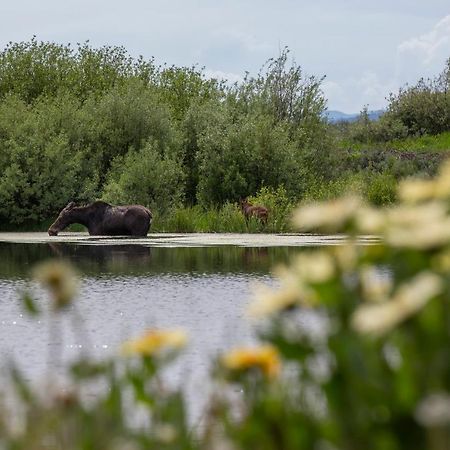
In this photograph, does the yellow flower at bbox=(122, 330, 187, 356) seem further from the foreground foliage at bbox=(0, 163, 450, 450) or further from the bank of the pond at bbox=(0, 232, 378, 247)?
the bank of the pond at bbox=(0, 232, 378, 247)

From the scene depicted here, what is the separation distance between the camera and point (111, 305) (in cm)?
1441

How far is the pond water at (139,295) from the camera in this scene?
389 inches

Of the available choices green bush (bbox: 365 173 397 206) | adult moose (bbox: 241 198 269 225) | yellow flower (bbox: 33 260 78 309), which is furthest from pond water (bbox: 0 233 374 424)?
green bush (bbox: 365 173 397 206)

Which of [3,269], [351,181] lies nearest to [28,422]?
[3,269]

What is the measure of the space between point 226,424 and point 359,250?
893 millimetres

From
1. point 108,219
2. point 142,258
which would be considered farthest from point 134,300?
point 108,219

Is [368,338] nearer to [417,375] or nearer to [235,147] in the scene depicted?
[417,375]

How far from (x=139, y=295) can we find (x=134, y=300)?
0.70m

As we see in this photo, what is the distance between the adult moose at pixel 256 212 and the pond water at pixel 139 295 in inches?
85.2

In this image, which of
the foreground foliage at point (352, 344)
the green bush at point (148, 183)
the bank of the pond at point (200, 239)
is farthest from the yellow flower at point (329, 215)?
the green bush at point (148, 183)

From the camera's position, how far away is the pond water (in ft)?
32.5

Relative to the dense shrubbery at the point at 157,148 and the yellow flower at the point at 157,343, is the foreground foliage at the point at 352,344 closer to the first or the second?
the yellow flower at the point at 157,343

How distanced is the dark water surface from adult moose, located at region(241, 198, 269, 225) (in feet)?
15.8

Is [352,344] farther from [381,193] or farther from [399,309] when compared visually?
[381,193]
